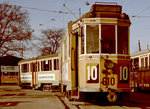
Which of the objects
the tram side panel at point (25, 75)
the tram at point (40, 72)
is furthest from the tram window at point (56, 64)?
the tram side panel at point (25, 75)

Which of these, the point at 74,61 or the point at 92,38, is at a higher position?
the point at 92,38

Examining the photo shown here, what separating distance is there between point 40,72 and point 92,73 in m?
15.6

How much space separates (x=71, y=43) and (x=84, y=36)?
801 mm

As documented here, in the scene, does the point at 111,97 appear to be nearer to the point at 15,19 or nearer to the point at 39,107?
the point at 39,107

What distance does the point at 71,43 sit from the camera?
39.2 ft

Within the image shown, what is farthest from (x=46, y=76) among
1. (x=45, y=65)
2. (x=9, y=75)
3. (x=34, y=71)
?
(x=9, y=75)

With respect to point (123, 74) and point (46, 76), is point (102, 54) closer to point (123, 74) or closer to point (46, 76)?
point (123, 74)

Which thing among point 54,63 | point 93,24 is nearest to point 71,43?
point 93,24

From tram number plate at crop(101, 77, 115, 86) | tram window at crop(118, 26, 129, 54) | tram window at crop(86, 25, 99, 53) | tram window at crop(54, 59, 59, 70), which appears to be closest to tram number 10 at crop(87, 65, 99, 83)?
tram number plate at crop(101, 77, 115, 86)

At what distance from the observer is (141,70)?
21906mm

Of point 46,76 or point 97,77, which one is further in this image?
point 46,76

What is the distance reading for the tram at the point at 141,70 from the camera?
2092 centimetres

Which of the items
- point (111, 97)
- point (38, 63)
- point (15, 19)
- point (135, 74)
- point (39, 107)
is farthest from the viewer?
point (15, 19)

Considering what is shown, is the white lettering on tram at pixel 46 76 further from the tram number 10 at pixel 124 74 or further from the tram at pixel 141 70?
the tram number 10 at pixel 124 74
